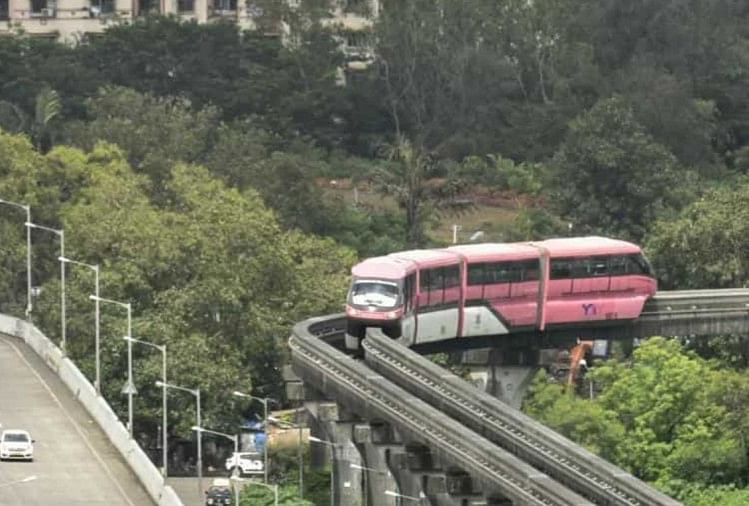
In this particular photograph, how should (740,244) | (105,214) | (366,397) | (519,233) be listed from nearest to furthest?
(366,397)
(740,244)
(105,214)
(519,233)

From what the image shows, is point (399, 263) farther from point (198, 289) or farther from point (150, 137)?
point (150, 137)

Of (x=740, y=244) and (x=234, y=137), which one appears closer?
(x=740, y=244)

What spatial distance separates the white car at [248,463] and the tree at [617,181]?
3311 cm

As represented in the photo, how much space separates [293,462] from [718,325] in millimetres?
18237

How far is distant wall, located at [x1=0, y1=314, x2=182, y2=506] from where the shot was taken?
132m

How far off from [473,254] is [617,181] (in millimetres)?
43757

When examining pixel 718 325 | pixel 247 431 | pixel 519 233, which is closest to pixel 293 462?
pixel 247 431

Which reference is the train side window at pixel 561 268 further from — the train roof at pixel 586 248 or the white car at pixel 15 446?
the white car at pixel 15 446

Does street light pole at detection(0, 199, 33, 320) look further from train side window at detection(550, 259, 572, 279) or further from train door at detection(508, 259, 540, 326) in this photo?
train side window at detection(550, 259, 572, 279)

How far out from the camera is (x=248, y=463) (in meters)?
151

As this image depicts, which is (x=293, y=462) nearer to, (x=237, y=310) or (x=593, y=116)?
(x=237, y=310)

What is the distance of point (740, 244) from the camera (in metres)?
157

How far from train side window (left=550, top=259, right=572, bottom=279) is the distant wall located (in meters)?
16.9

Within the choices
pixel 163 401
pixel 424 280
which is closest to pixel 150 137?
pixel 163 401
